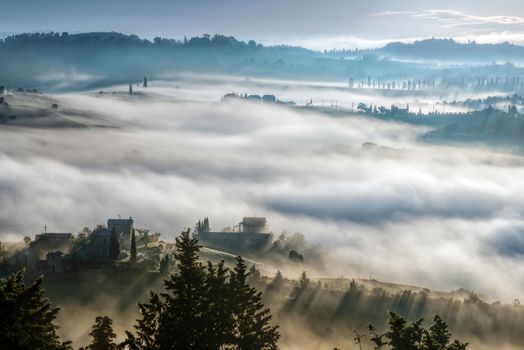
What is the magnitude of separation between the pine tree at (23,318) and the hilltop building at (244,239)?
145m

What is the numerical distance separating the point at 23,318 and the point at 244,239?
15763cm

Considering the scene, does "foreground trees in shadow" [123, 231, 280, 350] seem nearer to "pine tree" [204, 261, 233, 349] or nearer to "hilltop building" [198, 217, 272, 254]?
"pine tree" [204, 261, 233, 349]

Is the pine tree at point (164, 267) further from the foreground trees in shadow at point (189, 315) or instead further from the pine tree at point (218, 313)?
the foreground trees in shadow at point (189, 315)

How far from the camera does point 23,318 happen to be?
1326 inches

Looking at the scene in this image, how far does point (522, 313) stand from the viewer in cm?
12581

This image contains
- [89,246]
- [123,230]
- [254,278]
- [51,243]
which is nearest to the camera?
[254,278]

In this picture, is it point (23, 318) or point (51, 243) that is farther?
point (51, 243)

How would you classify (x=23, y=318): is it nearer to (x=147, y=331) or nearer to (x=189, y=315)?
(x=147, y=331)

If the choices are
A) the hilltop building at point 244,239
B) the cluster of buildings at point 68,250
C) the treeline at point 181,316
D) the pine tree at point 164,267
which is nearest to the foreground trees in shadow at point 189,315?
the treeline at point 181,316

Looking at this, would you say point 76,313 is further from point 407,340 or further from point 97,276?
point 407,340

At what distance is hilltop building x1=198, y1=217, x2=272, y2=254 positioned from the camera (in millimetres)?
184750

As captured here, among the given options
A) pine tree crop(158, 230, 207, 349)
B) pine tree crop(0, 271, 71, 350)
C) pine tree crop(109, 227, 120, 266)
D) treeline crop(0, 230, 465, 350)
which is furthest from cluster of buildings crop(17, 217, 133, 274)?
pine tree crop(0, 271, 71, 350)

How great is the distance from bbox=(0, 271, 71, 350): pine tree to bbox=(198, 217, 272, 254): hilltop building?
145186 millimetres

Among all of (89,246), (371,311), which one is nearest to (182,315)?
(371,311)
